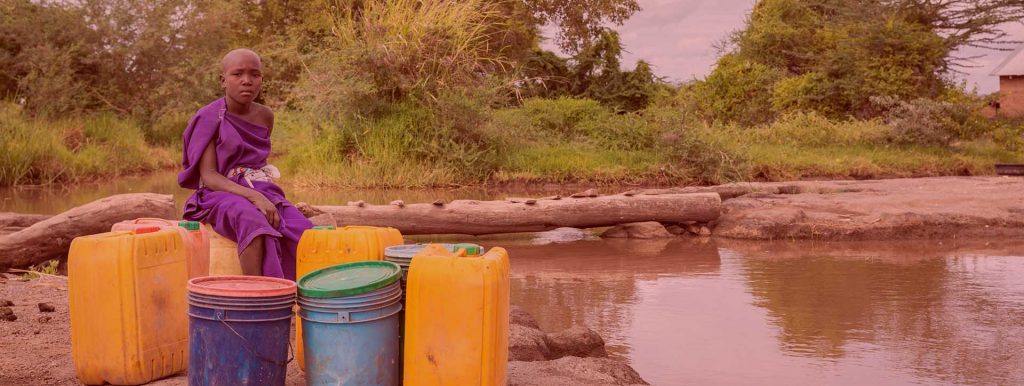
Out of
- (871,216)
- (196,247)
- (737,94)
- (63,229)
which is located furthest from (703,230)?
(737,94)

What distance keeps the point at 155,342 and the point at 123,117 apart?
58.9 feet

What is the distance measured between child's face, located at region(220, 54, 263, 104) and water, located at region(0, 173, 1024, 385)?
95.0 inches

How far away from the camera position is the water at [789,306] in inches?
200

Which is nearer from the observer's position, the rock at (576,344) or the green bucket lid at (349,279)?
the green bucket lid at (349,279)

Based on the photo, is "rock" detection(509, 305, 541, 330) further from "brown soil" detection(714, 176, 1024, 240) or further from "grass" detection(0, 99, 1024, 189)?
"grass" detection(0, 99, 1024, 189)

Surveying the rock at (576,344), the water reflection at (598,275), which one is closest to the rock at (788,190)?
the water reflection at (598,275)

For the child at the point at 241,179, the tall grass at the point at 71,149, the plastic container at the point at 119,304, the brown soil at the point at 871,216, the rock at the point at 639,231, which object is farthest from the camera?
the tall grass at the point at 71,149

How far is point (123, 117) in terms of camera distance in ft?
66.7

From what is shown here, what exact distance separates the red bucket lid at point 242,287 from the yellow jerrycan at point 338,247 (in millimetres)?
286

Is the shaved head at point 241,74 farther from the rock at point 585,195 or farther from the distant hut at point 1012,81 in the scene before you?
the distant hut at point 1012,81

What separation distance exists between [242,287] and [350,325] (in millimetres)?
475

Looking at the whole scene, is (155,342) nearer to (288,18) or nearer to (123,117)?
(123,117)

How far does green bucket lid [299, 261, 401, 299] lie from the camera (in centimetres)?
334

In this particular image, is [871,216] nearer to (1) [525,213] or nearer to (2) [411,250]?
(1) [525,213]
